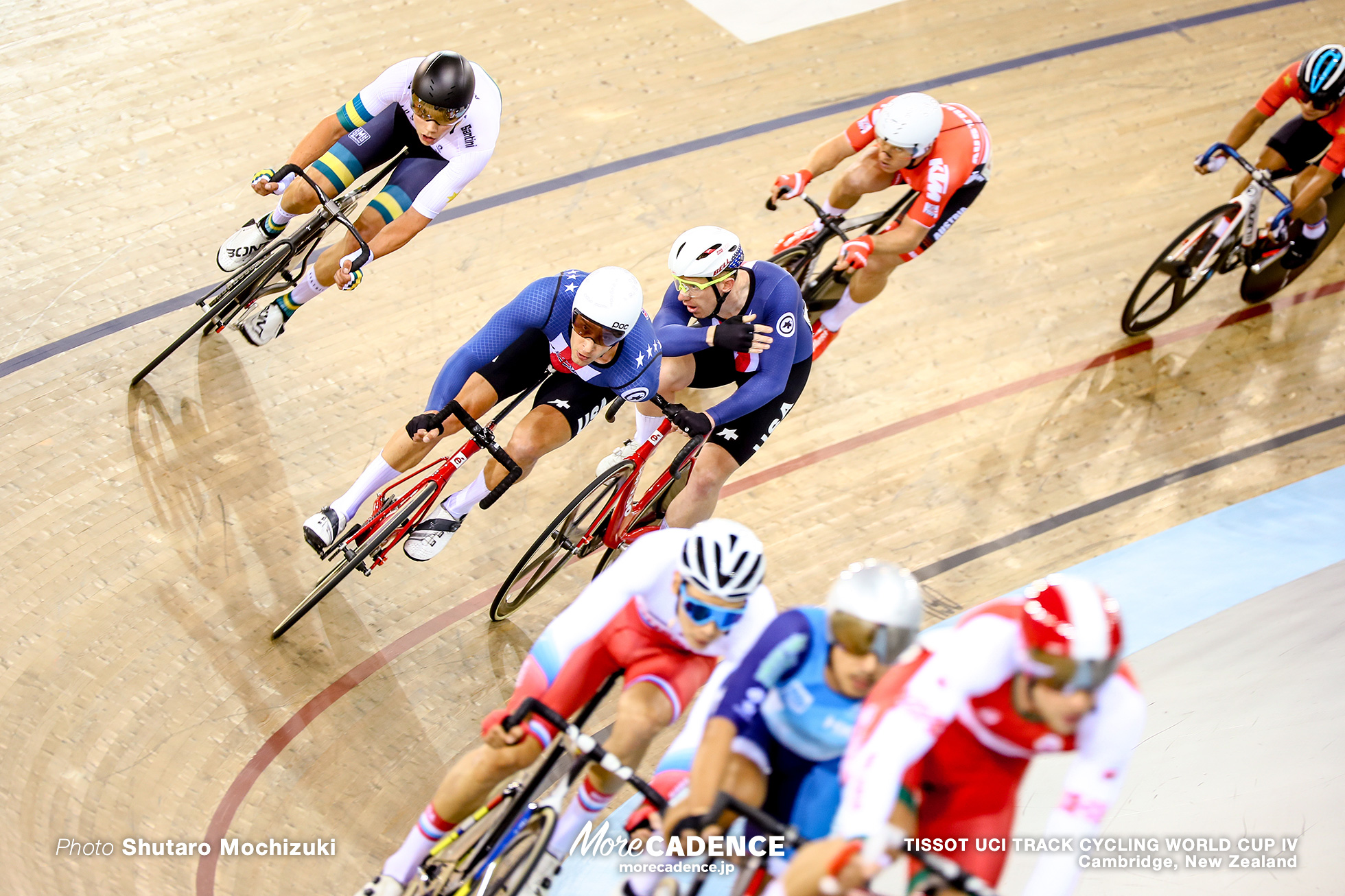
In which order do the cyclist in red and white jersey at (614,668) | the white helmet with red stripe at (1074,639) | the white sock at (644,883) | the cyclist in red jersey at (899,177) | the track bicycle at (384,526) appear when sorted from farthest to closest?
the cyclist in red jersey at (899,177) < the track bicycle at (384,526) < the cyclist in red and white jersey at (614,668) < the white sock at (644,883) < the white helmet with red stripe at (1074,639)

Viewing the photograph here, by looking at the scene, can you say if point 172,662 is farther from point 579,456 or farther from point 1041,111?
→ point 1041,111

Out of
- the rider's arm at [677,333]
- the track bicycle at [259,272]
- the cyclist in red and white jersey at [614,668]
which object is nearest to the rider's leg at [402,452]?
the rider's arm at [677,333]

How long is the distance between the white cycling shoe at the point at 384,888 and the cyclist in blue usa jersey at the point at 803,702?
617 millimetres

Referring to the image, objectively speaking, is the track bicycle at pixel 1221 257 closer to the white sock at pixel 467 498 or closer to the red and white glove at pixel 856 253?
the red and white glove at pixel 856 253

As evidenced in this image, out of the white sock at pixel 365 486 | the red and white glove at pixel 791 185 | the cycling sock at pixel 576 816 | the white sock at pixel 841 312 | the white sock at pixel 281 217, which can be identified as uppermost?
the white sock at pixel 281 217

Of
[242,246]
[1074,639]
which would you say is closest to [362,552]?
[242,246]

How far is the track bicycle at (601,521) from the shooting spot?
379 centimetres

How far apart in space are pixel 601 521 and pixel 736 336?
83cm

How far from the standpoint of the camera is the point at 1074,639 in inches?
71.1

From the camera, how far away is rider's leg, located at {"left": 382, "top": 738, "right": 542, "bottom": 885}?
8.05 feet

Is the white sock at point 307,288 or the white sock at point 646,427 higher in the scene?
the white sock at point 307,288

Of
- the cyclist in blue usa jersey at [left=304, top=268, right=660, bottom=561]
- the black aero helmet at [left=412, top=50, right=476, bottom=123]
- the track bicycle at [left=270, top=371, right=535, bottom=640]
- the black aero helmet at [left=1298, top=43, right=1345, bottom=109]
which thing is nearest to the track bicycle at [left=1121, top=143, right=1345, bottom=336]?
the black aero helmet at [left=1298, top=43, right=1345, bottom=109]

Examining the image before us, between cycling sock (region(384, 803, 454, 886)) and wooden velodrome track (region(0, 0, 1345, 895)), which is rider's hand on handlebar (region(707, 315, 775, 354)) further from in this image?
cycling sock (region(384, 803, 454, 886))

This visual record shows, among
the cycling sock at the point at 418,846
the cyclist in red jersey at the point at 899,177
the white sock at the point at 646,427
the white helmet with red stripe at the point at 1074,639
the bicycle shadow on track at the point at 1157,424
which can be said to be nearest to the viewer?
the white helmet with red stripe at the point at 1074,639
